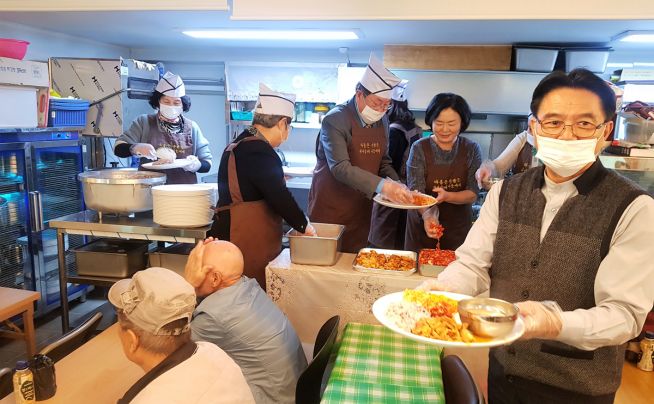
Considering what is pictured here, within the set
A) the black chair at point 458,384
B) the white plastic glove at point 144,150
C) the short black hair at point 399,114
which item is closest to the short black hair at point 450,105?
the short black hair at point 399,114

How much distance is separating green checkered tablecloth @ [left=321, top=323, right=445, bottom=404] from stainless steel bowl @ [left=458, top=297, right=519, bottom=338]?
20.2 inches

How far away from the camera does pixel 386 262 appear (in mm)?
2633

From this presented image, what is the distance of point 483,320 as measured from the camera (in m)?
1.24

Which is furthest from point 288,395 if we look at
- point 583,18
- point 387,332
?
point 583,18

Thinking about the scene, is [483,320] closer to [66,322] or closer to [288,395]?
[288,395]

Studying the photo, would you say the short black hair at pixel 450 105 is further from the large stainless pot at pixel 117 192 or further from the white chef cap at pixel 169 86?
the white chef cap at pixel 169 86

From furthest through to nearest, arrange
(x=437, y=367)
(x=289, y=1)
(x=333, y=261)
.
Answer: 1. (x=289, y=1)
2. (x=333, y=261)
3. (x=437, y=367)

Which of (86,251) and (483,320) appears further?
(86,251)

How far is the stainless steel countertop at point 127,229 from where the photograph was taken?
3.08m

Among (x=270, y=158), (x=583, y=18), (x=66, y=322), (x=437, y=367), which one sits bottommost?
(x=66, y=322)

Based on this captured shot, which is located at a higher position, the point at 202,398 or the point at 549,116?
the point at 549,116

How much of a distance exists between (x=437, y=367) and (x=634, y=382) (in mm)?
867

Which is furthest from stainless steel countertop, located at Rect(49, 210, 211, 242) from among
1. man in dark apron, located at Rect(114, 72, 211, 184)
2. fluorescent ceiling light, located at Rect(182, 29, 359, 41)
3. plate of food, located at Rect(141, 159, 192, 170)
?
fluorescent ceiling light, located at Rect(182, 29, 359, 41)

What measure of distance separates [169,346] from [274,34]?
4.00m
